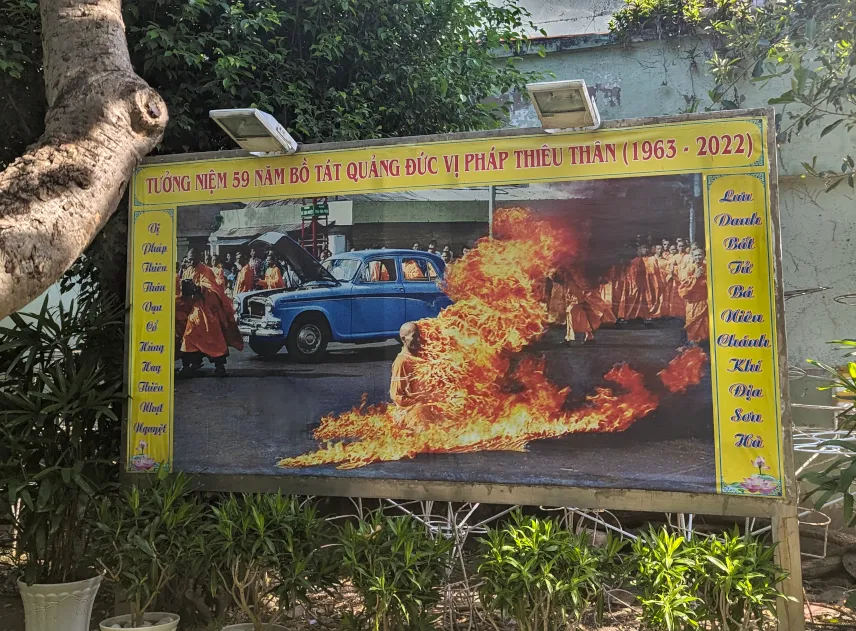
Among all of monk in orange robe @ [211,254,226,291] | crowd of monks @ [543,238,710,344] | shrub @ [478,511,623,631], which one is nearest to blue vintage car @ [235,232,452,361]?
monk in orange robe @ [211,254,226,291]

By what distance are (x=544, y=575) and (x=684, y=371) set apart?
1.17m

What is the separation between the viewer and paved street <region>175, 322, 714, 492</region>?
357 cm

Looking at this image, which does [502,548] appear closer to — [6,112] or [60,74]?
[60,74]

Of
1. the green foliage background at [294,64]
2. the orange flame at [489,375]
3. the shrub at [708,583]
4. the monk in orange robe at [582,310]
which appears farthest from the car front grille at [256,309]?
the shrub at [708,583]

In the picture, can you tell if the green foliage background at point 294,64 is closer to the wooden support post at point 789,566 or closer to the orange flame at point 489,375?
the orange flame at point 489,375

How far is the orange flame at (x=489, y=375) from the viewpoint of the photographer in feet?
12.3

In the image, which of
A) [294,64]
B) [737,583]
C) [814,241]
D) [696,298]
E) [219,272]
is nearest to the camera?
[737,583]

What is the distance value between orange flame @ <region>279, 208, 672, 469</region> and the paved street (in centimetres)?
6

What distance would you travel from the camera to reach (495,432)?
382 centimetres

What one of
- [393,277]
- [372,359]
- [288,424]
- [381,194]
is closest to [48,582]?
[288,424]

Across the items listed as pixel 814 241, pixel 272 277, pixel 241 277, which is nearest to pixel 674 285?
pixel 272 277

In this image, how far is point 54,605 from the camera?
164 inches

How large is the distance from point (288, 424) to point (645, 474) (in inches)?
75.3

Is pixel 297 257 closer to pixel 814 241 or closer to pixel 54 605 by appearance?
pixel 54 605
